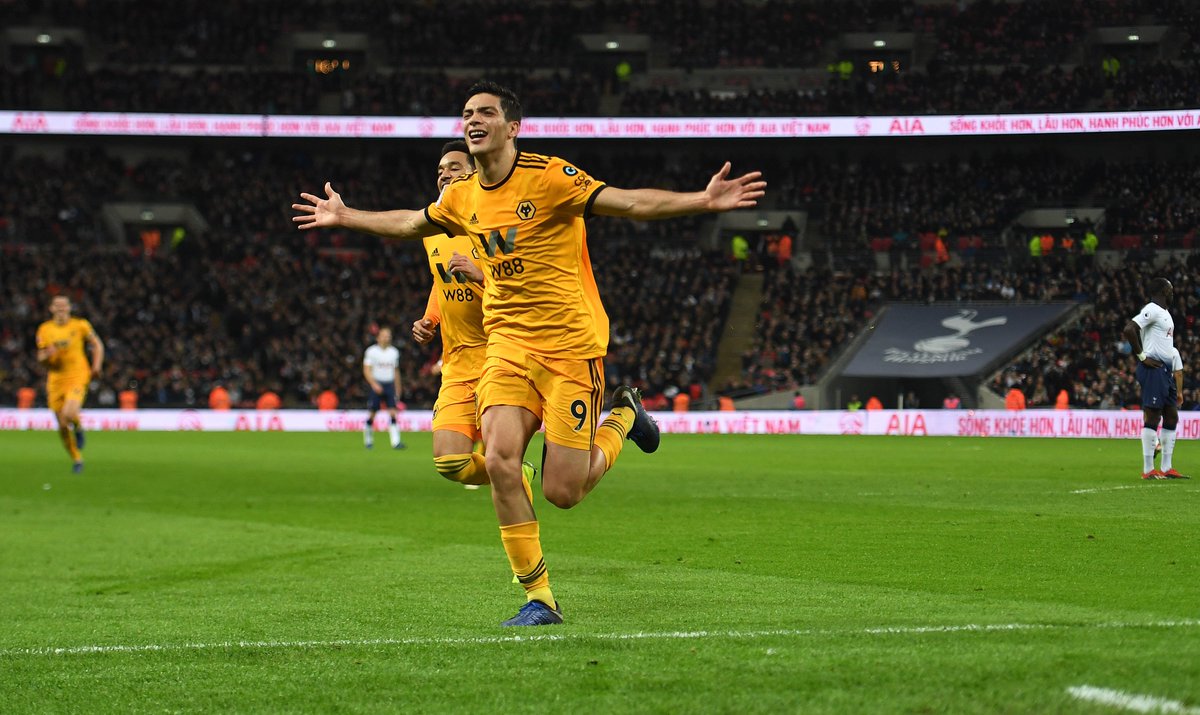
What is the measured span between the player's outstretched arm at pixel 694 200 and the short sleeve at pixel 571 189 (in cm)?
34

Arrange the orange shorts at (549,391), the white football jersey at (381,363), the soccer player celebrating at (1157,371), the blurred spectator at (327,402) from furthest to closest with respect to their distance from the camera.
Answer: the blurred spectator at (327,402), the white football jersey at (381,363), the soccer player celebrating at (1157,371), the orange shorts at (549,391)

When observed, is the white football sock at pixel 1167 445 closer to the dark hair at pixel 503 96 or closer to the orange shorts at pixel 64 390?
the dark hair at pixel 503 96

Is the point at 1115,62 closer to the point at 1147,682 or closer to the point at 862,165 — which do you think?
the point at 862,165

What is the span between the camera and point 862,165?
5212 cm

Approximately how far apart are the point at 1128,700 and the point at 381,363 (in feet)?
79.9

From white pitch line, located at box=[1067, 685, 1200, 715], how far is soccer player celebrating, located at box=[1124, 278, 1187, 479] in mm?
13028

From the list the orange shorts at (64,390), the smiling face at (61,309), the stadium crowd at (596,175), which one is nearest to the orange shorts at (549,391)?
the smiling face at (61,309)

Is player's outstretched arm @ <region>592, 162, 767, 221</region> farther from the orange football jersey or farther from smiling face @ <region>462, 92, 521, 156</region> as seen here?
smiling face @ <region>462, 92, 521, 156</region>

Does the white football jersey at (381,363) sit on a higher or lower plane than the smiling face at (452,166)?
lower

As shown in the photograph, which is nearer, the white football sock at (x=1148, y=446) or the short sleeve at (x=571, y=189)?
the short sleeve at (x=571, y=189)

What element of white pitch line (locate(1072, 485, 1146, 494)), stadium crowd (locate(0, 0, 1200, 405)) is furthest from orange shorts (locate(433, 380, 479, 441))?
stadium crowd (locate(0, 0, 1200, 405))

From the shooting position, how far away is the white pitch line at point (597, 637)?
20.3 ft

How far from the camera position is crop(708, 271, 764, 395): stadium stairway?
148 feet

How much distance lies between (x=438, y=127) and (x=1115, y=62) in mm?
23678
